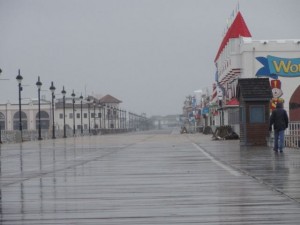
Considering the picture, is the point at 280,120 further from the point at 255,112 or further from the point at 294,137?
the point at 294,137

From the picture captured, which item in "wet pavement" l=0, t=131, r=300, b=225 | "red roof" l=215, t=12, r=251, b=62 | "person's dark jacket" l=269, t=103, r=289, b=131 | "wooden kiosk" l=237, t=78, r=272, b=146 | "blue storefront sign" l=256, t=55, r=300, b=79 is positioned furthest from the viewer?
"red roof" l=215, t=12, r=251, b=62

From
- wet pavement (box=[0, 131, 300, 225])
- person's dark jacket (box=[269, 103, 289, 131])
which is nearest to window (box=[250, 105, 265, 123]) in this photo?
person's dark jacket (box=[269, 103, 289, 131])

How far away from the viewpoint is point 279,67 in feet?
177

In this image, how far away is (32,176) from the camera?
13.1m

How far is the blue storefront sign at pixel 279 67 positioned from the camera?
53.7 m

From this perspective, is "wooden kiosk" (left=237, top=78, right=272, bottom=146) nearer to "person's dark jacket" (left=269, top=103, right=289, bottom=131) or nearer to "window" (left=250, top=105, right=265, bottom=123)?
"window" (left=250, top=105, right=265, bottom=123)

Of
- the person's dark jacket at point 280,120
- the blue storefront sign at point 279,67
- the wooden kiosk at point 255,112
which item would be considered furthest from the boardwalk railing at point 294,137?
the blue storefront sign at point 279,67

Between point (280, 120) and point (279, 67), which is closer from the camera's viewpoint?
point (280, 120)

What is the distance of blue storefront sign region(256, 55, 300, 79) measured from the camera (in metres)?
53.7

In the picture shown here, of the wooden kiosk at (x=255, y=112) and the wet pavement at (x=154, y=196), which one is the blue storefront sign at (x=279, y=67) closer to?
the wooden kiosk at (x=255, y=112)

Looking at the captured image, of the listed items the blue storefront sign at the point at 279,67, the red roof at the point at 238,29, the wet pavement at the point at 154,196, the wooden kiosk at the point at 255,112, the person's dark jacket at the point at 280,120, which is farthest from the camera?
the red roof at the point at 238,29

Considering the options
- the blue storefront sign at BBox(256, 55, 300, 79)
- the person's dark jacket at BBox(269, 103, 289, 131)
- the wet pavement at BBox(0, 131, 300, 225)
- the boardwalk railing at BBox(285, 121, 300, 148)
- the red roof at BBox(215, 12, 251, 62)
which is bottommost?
the wet pavement at BBox(0, 131, 300, 225)

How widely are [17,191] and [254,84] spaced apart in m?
17.4

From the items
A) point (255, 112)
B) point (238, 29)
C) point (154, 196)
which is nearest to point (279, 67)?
point (238, 29)
